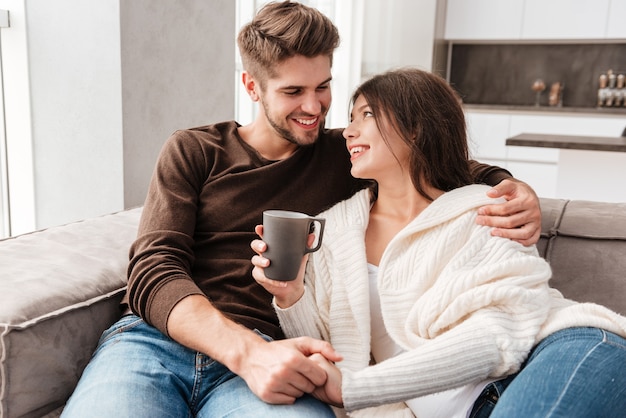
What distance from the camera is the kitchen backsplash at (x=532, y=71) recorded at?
532 centimetres

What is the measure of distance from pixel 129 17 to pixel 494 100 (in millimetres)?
4400

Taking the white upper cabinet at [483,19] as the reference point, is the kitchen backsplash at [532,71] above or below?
below

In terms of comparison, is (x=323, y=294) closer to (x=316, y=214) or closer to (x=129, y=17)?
(x=316, y=214)

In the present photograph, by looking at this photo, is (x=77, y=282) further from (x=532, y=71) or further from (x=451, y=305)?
(x=532, y=71)

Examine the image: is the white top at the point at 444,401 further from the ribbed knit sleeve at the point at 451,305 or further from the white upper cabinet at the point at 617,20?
the white upper cabinet at the point at 617,20

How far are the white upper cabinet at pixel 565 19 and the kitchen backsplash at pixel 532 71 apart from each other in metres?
0.34

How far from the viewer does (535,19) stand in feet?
16.8

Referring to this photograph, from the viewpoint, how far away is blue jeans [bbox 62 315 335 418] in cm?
105

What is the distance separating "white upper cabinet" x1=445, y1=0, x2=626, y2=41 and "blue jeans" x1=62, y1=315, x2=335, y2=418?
4.77 meters

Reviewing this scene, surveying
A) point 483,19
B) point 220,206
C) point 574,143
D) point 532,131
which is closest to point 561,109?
point 532,131

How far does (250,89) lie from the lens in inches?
65.1

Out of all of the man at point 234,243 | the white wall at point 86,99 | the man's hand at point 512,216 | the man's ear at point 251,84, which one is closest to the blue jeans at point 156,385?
the man at point 234,243

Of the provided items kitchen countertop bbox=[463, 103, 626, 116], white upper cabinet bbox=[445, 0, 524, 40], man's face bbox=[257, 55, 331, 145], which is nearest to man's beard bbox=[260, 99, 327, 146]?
man's face bbox=[257, 55, 331, 145]

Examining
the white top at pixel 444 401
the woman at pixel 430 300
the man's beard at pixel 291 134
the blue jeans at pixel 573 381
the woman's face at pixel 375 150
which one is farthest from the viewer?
the man's beard at pixel 291 134
